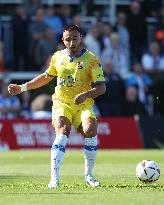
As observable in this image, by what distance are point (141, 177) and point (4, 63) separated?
1397 cm

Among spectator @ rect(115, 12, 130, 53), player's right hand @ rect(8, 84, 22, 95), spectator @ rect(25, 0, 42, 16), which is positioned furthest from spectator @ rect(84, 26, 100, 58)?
player's right hand @ rect(8, 84, 22, 95)

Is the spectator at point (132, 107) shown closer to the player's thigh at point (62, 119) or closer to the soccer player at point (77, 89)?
the soccer player at point (77, 89)

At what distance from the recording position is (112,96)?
24.6 m

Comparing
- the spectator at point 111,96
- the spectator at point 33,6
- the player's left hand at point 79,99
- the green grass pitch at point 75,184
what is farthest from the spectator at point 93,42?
the player's left hand at point 79,99

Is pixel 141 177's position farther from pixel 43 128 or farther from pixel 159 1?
pixel 159 1

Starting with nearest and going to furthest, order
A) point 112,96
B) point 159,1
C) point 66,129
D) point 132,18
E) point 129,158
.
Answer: point 66,129, point 129,158, point 112,96, point 132,18, point 159,1

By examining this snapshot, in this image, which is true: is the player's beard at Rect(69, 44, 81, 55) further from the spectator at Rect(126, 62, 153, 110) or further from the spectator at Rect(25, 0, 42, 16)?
the spectator at Rect(25, 0, 42, 16)

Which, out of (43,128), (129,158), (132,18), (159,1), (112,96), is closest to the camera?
(129,158)

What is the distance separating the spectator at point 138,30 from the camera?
26.2 metres

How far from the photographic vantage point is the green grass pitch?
10141mm

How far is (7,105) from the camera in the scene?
78.1ft

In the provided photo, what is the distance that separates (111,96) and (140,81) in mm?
1202

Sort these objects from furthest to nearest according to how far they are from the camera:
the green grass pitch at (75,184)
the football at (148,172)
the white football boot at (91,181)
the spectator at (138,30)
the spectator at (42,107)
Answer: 1. the spectator at (138,30)
2. the spectator at (42,107)
3. the football at (148,172)
4. the white football boot at (91,181)
5. the green grass pitch at (75,184)

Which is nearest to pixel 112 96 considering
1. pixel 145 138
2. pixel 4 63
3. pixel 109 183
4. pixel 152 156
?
pixel 145 138
